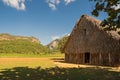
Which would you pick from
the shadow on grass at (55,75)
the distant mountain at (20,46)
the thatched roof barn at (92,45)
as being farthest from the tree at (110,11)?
the distant mountain at (20,46)

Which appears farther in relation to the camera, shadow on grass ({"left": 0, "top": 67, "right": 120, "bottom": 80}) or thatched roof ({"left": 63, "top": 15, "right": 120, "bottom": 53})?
thatched roof ({"left": 63, "top": 15, "right": 120, "bottom": 53})

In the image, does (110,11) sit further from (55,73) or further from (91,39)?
(91,39)

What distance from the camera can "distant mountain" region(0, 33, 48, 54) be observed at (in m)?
102

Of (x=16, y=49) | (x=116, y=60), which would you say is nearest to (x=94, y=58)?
(x=116, y=60)

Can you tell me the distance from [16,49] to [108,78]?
88.9 meters

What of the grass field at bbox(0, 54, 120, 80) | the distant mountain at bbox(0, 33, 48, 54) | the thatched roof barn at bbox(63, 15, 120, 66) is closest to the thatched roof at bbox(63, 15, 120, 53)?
the thatched roof barn at bbox(63, 15, 120, 66)

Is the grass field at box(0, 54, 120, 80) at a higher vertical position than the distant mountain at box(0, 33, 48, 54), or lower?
lower

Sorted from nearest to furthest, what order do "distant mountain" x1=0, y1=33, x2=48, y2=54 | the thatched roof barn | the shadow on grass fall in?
the shadow on grass → the thatched roof barn → "distant mountain" x1=0, y1=33, x2=48, y2=54

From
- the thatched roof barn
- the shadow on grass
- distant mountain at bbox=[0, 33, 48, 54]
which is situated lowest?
the shadow on grass

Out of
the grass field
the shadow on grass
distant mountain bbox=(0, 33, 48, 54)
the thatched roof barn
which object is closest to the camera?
the shadow on grass

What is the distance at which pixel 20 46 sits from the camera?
112 m

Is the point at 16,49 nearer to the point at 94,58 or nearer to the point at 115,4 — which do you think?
the point at 94,58

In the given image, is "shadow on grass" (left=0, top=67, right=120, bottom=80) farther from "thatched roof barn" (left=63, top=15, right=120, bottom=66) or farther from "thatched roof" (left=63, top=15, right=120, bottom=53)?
"thatched roof" (left=63, top=15, right=120, bottom=53)

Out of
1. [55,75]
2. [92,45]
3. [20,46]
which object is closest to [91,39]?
[92,45]
